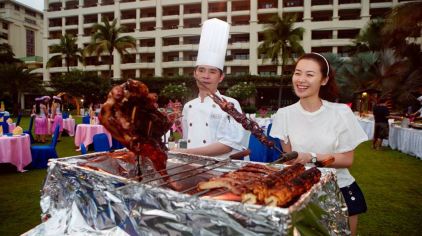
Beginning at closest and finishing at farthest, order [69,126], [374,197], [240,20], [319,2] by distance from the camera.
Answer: [374,197] → [69,126] → [319,2] → [240,20]

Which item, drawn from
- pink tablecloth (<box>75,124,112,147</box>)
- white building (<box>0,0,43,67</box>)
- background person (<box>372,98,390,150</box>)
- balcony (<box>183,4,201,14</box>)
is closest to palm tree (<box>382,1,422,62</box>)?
background person (<box>372,98,390,150</box>)

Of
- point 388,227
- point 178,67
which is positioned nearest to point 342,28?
point 178,67

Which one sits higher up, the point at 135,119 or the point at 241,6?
the point at 241,6

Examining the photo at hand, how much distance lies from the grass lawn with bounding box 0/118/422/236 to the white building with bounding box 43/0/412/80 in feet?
111

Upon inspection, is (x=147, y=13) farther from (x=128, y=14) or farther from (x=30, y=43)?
(x=30, y=43)

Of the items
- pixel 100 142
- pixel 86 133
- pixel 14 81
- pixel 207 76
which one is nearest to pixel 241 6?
pixel 14 81

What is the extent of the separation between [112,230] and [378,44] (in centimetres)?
3193

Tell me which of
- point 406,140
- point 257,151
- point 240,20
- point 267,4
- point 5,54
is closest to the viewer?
point 257,151

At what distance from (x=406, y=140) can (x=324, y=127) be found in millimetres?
11181

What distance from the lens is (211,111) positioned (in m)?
2.70

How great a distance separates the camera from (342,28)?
40.3m

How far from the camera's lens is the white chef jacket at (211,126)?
2.59 m

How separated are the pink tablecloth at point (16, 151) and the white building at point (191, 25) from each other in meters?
35.9

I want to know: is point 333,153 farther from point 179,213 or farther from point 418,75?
point 418,75
